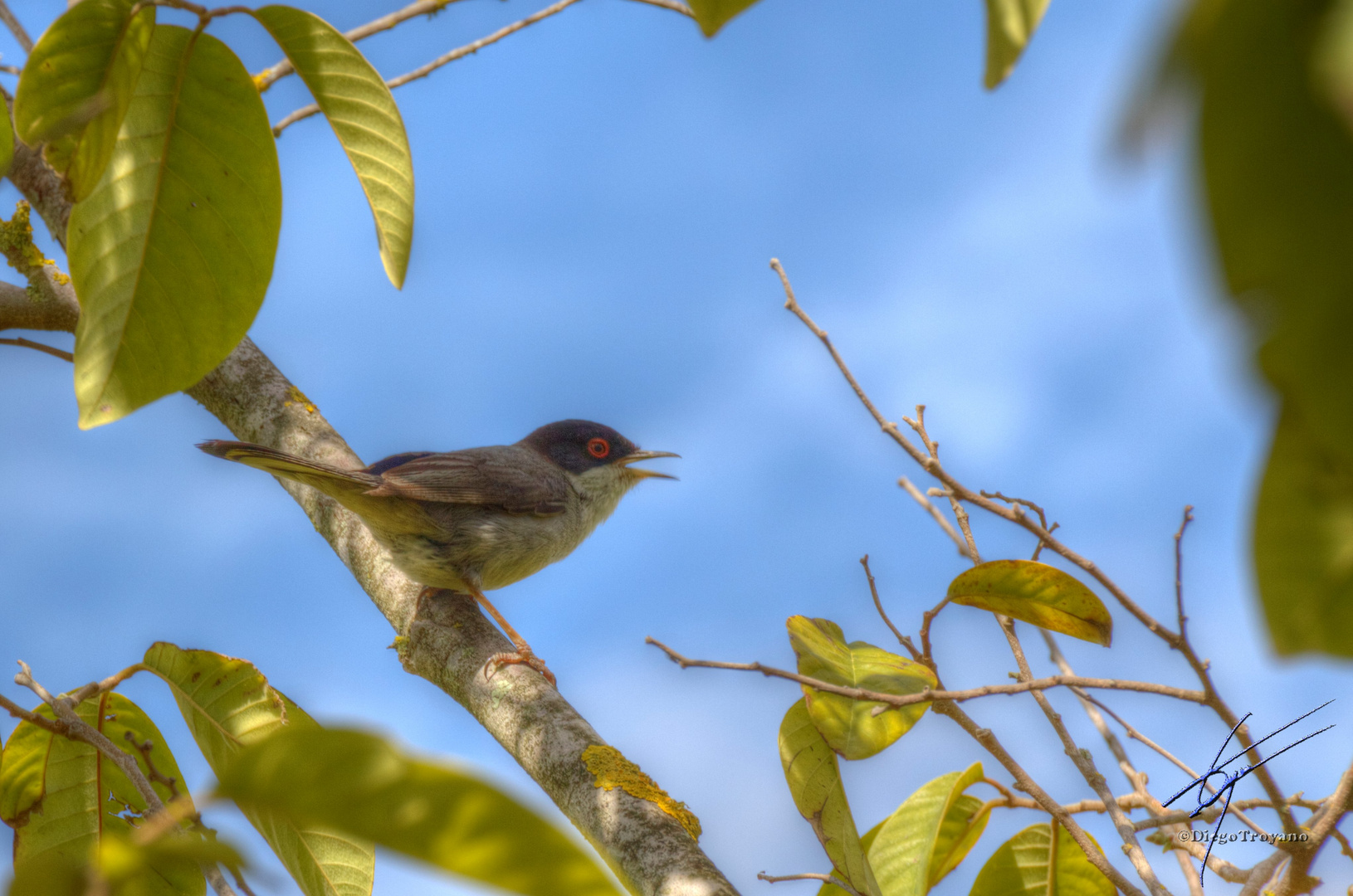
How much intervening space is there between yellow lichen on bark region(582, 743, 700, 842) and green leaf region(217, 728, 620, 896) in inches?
70.7

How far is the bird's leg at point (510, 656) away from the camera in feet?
12.5

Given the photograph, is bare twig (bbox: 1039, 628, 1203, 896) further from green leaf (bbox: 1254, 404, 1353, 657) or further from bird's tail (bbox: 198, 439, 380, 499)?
bird's tail (bbox: 198, 439, 380, 499)

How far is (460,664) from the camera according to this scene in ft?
13.1

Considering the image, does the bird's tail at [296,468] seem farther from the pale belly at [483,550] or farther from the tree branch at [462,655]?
the pale belly at [483,550]

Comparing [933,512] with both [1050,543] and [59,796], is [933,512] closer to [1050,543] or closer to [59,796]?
[1050,543]

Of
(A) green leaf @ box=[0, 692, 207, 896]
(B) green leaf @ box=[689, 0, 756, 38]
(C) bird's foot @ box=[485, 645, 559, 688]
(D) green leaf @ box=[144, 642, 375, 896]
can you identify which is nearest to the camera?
(B) green leaf @ box=[689, 0, 756, 38]

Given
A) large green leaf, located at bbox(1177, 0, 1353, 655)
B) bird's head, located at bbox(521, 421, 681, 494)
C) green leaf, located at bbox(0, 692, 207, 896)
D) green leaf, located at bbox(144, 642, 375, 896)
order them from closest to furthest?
large green leaf, located at bbox(1177, 0, 1353, 655) → green leaf, located at bbox(144, 642, 375, 896) → green leaf, located at bbox(0, 692, 207, 896) → bird's head, located at bbox(521, 421, 681, 494)

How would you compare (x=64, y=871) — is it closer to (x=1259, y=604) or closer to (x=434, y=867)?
(x=434, y=867)

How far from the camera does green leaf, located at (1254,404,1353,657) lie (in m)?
0.81

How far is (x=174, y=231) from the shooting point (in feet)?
8.74

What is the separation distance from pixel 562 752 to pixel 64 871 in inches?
85.2

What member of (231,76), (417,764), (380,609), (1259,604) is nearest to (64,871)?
(417,764)

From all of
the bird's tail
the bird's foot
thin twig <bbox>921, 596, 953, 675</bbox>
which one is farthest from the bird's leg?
thin twig <bbox>921, 596, 953, 675</bbox>

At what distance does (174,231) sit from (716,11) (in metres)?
1.83
